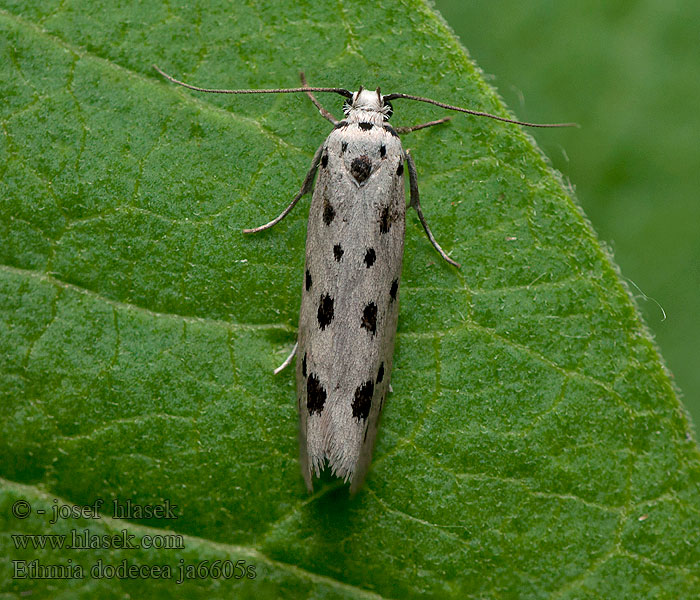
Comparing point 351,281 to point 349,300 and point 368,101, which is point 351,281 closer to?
point 349,300

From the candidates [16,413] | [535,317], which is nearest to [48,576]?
[16,413]

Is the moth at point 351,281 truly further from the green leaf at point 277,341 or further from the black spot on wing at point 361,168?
the green leaf at point 277,341

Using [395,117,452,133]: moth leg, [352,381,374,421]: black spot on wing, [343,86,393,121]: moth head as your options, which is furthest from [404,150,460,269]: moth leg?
[352,381,374,421]: black spot on wing

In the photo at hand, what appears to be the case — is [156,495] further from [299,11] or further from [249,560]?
[299,11]

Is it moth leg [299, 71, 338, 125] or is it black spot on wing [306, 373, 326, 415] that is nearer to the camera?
black spot on wing [306, 373, 326, 415]

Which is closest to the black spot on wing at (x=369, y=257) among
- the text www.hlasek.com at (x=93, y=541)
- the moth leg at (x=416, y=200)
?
the moth leg at (x=416, y=200)

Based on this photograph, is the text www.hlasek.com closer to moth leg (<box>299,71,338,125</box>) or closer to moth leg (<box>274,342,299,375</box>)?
moth leg (<box>274,342,299,375</box>)

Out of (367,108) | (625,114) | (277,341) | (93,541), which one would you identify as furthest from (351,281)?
(625,114)
